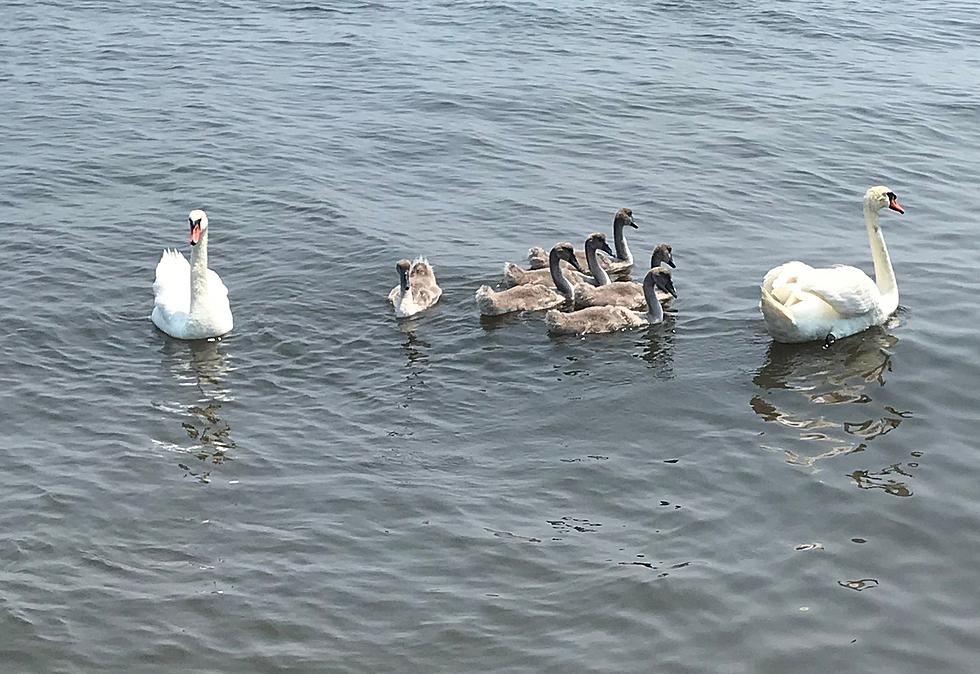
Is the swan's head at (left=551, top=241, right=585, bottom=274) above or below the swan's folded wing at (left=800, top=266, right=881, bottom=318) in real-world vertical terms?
above

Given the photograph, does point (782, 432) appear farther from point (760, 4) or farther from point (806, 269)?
point (760, 4)

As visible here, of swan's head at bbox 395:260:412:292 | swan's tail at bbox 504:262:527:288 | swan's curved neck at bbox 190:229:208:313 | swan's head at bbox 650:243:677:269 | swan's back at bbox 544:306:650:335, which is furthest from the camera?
swan's tail at bbox 504:262:527:288

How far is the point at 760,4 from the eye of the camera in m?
28.5

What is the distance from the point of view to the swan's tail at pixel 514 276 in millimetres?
14414

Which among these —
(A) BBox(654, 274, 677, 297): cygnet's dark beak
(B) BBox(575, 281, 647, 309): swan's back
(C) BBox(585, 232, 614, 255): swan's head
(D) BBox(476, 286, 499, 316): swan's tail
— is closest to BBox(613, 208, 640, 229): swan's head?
(C) BBox(585, 232, 614, 255): swan's head

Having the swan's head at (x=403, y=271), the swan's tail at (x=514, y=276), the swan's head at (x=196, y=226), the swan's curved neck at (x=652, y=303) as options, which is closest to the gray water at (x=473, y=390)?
the swan's curved neck at (x=652, y=303)

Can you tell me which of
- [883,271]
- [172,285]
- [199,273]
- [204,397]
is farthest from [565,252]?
[204,397]

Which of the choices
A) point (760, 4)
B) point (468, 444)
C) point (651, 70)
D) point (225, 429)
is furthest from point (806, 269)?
point (760, 4)

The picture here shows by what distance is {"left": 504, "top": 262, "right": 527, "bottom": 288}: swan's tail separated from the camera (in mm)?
14414

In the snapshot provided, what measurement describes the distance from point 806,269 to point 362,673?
6.51 meters

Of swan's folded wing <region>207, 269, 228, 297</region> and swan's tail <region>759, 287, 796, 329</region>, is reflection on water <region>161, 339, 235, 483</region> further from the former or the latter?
swan's tail <region>759, 287, 796, 329</region>

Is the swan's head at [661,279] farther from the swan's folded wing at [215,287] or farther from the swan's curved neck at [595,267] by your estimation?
the swan's folded wing at [215,287]

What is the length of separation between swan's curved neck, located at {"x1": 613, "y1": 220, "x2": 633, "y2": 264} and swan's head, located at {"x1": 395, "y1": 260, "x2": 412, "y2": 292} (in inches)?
112

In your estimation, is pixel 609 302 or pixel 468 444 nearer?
pixel 468 444
